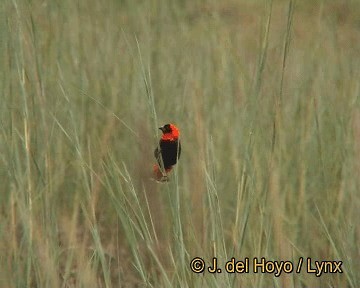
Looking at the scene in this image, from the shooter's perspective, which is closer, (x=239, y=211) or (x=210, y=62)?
(x=239, y=211)

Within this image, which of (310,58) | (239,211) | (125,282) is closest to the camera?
(239,211)

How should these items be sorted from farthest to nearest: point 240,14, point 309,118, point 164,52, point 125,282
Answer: point 240,14 → point 164,52 → point 309,118 → point 125,282

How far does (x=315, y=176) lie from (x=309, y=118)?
0.53 feet

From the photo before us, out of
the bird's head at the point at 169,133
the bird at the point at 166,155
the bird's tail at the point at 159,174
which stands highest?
the bird's head at the point at 169,133

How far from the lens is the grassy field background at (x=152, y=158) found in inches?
53.4

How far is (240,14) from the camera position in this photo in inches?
231

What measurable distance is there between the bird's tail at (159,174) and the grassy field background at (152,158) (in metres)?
0.02

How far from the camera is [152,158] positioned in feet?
4.63

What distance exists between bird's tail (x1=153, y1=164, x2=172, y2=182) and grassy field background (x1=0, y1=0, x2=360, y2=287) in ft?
0.07

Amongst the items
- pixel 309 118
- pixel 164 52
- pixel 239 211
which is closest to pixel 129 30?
pixel 164 52

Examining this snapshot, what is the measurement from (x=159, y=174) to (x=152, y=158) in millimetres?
32

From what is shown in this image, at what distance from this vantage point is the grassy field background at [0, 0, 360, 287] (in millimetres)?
1355

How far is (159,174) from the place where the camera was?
1.42 meters

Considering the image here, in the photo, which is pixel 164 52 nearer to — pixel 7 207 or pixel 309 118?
pixel 309 118
